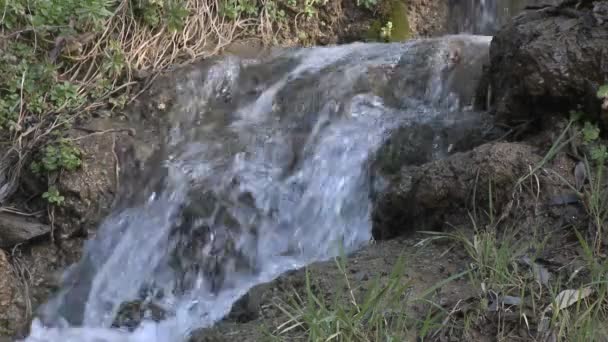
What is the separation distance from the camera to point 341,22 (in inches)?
262

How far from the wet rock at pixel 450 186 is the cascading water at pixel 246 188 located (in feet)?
0.90

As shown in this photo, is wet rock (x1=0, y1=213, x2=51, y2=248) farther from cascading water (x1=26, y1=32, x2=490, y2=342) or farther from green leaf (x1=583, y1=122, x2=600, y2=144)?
green leaf (x1=583, y1=122, x2=600, y2=144)

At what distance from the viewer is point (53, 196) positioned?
162 inches

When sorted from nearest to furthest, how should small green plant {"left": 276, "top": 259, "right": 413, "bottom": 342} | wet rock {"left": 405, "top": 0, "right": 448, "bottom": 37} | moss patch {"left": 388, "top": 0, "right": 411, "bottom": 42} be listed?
small green plant {"left": 276, "top": 259, "right": 413, "bottom": 342} → moss patch {"left": 388, "top": 0, "right": 411, "bottom": 42} → wet rock {"left": 405, "top": 0, "right": 448, "bottom": 37}

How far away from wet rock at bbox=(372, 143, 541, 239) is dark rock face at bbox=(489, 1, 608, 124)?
311 mm

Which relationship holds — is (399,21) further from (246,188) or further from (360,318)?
(360,318)

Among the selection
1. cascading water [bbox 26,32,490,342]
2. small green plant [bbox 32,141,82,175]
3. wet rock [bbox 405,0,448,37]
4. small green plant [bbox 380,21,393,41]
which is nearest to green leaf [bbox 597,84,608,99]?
cascading water [bbox 26,32,490,342]

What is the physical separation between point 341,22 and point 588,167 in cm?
401

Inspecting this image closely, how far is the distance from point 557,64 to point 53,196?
104 inches

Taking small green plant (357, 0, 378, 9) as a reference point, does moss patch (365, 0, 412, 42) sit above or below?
below

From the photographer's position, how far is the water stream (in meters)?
3.84

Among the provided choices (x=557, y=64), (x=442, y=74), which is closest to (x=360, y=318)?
(x=557, y=64)

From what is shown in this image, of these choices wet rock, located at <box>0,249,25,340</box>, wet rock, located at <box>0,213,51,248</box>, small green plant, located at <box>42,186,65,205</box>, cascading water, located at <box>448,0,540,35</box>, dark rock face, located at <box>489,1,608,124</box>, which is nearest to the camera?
dark rock face, located at <box>489,1,608,124</box>

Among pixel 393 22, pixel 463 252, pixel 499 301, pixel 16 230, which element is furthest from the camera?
pixel 393 22
